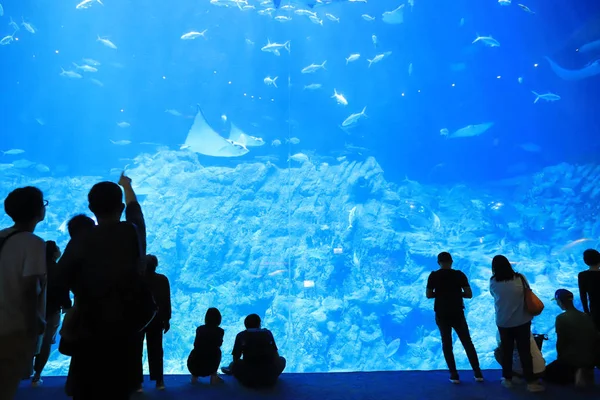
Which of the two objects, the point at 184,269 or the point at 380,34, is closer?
the point at 184,269

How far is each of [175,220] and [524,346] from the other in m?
14.1

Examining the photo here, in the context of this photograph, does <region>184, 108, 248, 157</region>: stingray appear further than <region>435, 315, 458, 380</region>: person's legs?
Yes

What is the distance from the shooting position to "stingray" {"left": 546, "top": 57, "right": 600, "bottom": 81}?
1609cm

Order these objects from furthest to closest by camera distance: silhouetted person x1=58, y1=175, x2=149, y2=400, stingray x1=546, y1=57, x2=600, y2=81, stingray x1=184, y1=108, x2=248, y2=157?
stingray x1=546, y1=57, x2=600, y2=81
stingray x1=184, y1=108, x2=248, y2=157
silhouetted person x1=58, y1=175, x2=149, y2=400

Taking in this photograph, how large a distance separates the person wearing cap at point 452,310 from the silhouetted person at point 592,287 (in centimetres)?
95

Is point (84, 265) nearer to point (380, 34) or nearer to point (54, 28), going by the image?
point (380, 34)

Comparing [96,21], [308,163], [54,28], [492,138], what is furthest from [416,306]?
[54,28]

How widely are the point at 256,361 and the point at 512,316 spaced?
6.72ft

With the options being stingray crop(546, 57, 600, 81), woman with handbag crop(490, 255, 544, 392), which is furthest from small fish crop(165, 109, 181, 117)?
woman with handbag crop(490, 255, 544, 392)

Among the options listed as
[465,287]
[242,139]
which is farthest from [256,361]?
[242,139]

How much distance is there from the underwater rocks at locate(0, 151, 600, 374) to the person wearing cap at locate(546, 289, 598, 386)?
10717 mm

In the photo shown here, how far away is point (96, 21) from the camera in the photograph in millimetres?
20219

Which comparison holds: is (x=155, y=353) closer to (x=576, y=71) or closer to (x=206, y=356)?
(x=206, y=356)

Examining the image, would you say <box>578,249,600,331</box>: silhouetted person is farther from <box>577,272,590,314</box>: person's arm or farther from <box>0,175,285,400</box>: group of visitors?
<box>0,175,285,400</box>: group of visitors
